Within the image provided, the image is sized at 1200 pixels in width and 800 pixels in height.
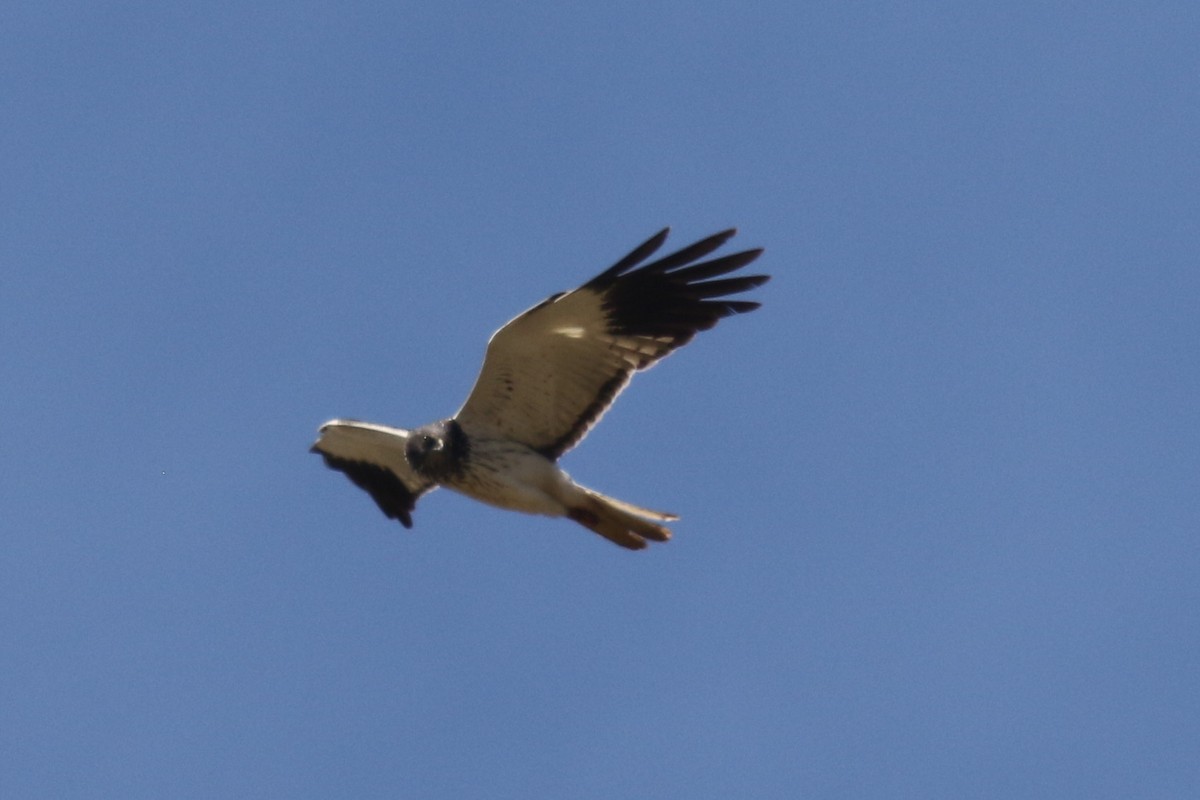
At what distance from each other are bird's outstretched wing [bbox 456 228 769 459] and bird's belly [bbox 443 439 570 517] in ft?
0.96

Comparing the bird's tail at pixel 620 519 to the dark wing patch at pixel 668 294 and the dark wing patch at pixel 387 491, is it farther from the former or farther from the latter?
the dark wing patch at pixel 387 491

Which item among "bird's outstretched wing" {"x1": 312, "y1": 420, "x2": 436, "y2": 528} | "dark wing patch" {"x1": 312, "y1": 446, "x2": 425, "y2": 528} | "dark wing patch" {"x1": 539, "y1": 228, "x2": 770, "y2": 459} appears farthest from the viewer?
"dark wing patch" {"x1": 312, "y1": 446, "x2": 425, "y2": 528}

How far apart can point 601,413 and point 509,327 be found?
1274mm

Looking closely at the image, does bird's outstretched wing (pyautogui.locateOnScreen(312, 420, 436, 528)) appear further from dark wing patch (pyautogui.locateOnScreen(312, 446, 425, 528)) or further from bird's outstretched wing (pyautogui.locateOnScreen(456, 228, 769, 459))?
bird's outstretched wing (pyautogui.locateOnScreen(456, 228, 769, 459))

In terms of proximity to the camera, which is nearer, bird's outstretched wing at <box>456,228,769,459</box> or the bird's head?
bird's outstretched wing at <box>456,228,769,459</box>

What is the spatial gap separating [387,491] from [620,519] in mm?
3223

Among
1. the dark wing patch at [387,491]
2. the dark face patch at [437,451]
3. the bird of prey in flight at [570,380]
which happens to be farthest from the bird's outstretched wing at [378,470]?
the dark face patch at [437,451]

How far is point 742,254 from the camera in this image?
45.2ft

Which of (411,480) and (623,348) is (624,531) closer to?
(623,348)

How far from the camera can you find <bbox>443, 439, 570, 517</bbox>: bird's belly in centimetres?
1444

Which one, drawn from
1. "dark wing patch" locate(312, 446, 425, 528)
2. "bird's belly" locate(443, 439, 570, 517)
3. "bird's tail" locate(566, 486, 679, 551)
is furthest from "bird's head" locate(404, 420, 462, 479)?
"dark wing patch" locate(312, 446, 425, 528)

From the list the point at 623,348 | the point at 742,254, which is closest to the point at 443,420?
the point at 623,348

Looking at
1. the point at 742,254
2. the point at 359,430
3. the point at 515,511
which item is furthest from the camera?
the point at 359,430

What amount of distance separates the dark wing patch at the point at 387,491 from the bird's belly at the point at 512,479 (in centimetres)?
176
